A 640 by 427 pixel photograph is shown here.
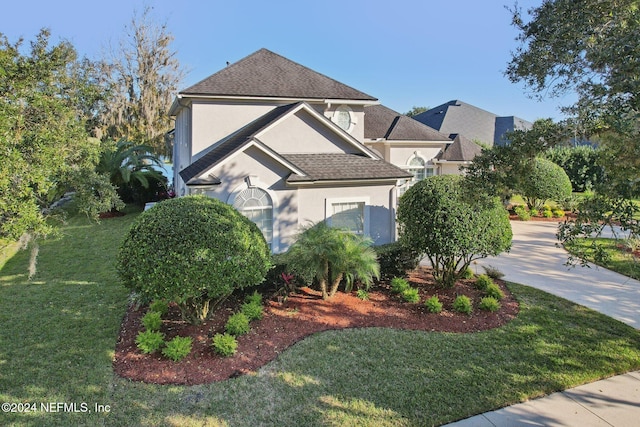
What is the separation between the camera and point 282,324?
8.23 m

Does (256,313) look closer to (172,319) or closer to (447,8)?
(172,319)

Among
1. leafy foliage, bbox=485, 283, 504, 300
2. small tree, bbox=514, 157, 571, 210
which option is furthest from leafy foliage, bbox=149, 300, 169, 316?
small tree, bbox=514, 157, 571, 210

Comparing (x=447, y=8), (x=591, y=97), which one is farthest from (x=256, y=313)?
(x=447, y=8)

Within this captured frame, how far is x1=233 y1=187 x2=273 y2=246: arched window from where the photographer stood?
11852mm

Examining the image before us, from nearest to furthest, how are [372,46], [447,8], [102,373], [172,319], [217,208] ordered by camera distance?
[102,373] → [217,208] → [172,319] → [447,8] → [372,46]

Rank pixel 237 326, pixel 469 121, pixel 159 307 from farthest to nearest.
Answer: pixel 469 121 → pixel 159 307 → pixel 237 326

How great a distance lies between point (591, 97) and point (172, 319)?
8.68m

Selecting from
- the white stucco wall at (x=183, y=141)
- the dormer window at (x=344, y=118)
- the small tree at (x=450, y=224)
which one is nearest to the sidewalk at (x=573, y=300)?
the small tree at (x=450, y=224)

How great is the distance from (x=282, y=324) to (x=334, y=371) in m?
1.98

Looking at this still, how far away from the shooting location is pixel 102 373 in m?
6.45

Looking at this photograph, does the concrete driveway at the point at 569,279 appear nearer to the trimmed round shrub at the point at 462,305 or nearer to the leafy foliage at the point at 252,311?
the trimmed round shrub at the point at 462,305

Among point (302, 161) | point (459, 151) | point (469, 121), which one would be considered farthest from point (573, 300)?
point (469, 121)

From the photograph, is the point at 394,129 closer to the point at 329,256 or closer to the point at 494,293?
the point at 494,293

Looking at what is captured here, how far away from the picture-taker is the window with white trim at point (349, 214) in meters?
12.8
